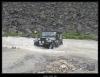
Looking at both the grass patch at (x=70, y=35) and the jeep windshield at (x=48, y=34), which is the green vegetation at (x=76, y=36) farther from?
the jeep windshield at (x=48, y=34)

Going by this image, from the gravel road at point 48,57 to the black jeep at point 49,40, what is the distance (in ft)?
0.14

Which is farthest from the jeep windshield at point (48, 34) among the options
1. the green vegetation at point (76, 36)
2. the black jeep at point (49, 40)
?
the green vegetation at point (76, 36)

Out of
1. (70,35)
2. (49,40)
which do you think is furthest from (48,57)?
(70,35)

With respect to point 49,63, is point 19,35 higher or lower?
higher

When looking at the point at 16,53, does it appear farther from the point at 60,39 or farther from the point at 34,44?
the point at 60,39

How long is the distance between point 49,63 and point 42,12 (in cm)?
52

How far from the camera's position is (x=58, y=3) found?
382cm

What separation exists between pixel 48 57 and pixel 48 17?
→ 0.40 m

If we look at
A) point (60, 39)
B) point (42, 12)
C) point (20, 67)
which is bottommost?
point (20, 67)

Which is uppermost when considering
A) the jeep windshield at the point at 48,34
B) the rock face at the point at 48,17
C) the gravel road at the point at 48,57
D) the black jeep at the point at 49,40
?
the rock face at the point at 48,17

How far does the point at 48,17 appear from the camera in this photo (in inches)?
151

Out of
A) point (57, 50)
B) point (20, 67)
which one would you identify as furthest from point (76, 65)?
point (20, 67)

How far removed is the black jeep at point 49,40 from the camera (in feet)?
12.5

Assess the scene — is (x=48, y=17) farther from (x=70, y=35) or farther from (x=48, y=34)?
(x=70, y=35)
